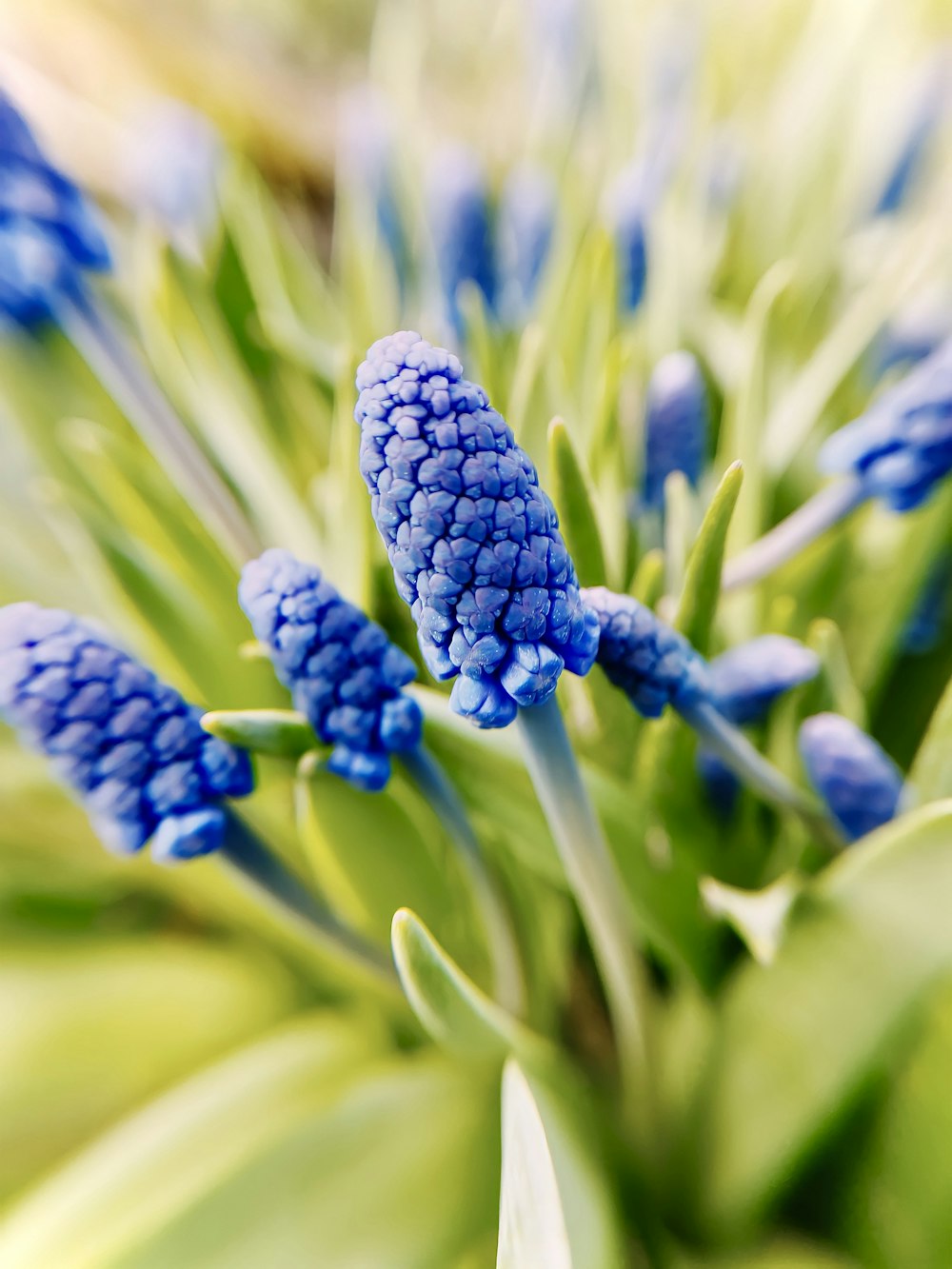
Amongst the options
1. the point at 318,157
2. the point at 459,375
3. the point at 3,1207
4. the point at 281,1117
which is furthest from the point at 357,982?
the point at 318,157

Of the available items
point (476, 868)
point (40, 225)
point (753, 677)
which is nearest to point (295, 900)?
point (476, 868)

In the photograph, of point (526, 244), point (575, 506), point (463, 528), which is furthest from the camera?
point (526, 244)

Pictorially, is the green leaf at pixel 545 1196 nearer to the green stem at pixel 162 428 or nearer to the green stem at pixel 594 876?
the green stem at pixel 594 876

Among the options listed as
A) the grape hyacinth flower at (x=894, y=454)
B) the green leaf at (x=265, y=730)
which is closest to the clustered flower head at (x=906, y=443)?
the grape hyacinth flower at (x=894, y=454)

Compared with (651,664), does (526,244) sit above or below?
above

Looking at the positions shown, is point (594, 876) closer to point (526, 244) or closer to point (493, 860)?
point (493, 860)

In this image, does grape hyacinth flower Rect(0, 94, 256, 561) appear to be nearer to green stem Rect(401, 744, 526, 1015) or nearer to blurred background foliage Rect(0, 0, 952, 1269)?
blurred background foliage Rect(0, 0, 952, 1269)

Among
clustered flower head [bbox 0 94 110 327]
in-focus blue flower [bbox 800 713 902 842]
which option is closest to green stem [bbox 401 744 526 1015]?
in-focus blue flower [bbox 800 713 902 842]

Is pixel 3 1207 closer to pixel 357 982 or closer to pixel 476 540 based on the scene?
pixel 357 982
